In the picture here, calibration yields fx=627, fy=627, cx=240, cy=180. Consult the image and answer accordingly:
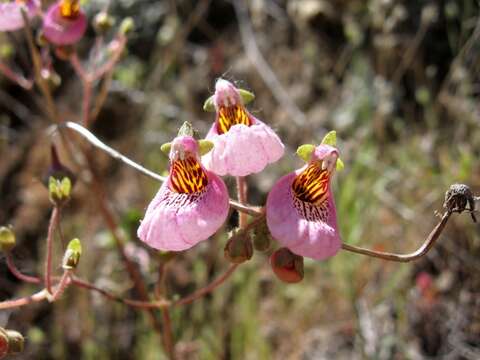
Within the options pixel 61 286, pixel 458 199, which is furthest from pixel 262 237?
pixel 61 286

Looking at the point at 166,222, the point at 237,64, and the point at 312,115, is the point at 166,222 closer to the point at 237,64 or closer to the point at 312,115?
the point at 312,115

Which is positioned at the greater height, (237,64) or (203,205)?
(237,64)

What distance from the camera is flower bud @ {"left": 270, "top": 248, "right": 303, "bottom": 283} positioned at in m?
1.59

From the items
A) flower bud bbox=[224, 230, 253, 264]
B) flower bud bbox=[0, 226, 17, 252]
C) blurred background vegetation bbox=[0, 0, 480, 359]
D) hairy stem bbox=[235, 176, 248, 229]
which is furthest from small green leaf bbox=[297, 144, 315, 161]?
blurred background vegetation bbox=[0, 0, 480, 359]

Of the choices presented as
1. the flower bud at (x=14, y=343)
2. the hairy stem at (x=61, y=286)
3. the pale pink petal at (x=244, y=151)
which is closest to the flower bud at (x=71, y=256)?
the hairy stem at (x=61, y=286)

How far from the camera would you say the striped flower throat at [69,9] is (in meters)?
2.32

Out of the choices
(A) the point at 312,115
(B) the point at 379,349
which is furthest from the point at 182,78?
(B) the point at 379,349

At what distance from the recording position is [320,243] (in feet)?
4.80

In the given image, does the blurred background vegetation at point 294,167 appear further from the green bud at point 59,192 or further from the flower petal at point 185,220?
the flower petal at point 185,220

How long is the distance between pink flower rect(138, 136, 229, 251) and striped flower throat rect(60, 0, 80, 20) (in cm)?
96

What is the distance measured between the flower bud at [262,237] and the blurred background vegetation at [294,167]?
1.22 m

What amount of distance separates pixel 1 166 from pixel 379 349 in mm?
2730

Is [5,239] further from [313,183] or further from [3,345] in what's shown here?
[313,183]

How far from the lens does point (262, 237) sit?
166 cm
